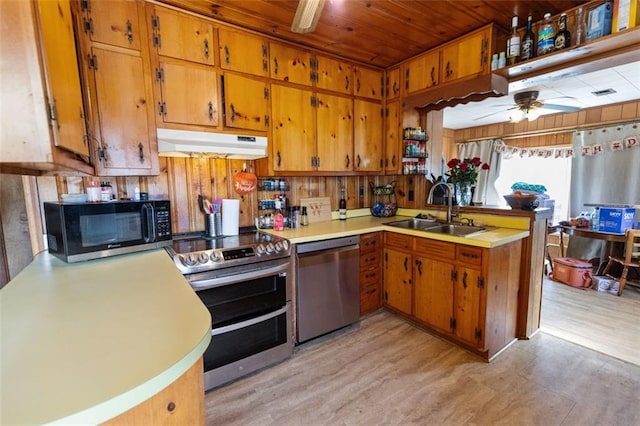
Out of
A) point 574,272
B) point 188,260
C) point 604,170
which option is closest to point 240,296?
point 188,260

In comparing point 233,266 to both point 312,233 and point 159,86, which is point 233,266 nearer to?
point 312,233

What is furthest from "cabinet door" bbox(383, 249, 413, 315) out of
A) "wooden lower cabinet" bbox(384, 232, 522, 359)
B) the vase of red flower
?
the vase of red flower

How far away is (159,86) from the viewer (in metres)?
2.02

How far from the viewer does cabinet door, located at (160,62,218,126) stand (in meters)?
2.05

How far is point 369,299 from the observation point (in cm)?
292

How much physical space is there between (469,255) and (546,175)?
3.86 m

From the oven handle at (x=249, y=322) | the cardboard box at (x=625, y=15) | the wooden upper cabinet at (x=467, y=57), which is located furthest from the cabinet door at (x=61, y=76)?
the cardboard box at (x=625, y=15)

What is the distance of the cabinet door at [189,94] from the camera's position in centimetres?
205

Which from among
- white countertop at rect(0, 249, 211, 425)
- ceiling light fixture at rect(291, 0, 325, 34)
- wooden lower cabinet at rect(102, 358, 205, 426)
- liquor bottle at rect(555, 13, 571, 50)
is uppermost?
liquor bottle at rect(555, 13, 571, 50)

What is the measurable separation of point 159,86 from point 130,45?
0.28 metres

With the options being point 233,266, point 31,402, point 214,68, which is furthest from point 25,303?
point 214,68

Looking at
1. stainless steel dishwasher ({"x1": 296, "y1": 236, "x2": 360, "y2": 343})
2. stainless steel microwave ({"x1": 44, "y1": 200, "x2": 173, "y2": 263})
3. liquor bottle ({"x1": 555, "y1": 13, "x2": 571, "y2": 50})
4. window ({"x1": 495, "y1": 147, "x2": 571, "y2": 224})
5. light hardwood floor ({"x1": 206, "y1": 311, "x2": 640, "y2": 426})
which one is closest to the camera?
stainless steel microwave ({"x1": 44, "y1": 200, "x2": 173, "y2": 263})

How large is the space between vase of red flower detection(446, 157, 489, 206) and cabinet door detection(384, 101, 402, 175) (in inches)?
22.6

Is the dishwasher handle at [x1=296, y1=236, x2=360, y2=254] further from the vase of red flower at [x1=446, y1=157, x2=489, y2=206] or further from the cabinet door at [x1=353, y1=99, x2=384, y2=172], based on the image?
the vase of red flower at [x1=446, y1=157, x2=489, y2=206]
